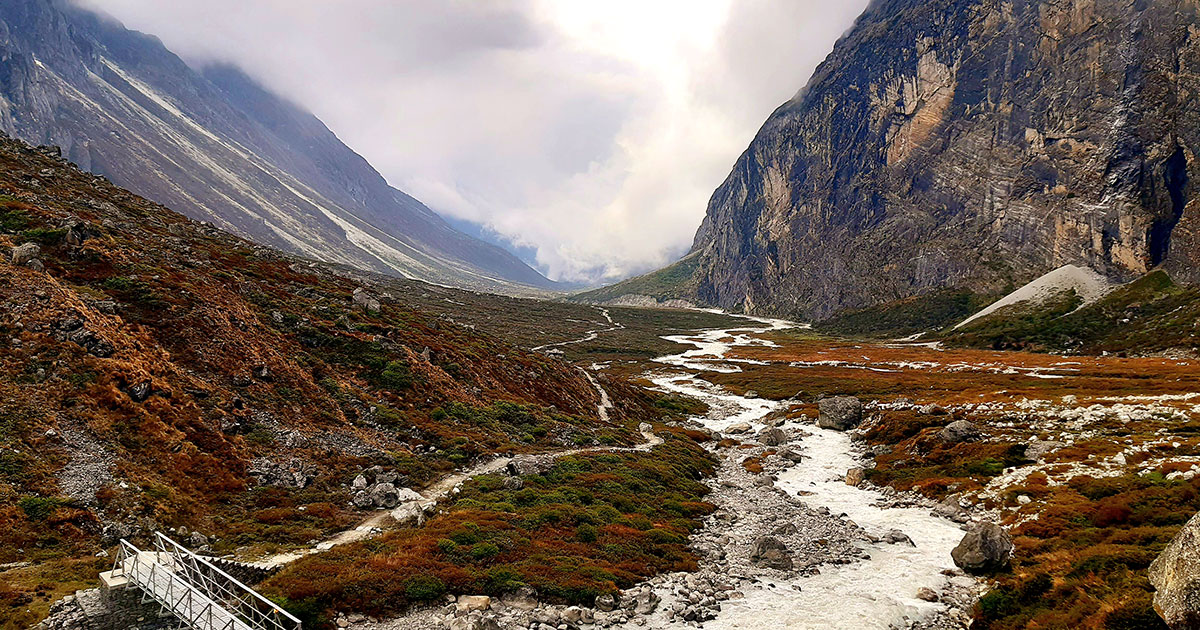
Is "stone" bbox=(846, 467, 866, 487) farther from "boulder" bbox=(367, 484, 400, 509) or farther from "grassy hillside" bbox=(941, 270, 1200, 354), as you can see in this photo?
"grassy hillside" bbox=(941, 270, 1200, 354)

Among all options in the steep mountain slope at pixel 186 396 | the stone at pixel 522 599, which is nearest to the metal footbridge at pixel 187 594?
the steep mountain slope at pixel 186 396

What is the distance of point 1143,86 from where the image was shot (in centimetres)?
17812

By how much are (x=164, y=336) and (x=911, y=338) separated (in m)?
223

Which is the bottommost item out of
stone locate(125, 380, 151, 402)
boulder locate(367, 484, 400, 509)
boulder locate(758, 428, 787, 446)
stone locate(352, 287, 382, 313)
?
boulder locate(367, 484, 400, 509)

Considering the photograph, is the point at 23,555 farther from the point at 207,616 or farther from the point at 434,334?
the point at 434,334

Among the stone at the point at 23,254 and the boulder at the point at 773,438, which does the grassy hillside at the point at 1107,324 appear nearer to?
the boulder at the point at 773,438

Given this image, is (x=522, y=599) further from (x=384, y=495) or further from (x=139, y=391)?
(x=139, y=391)

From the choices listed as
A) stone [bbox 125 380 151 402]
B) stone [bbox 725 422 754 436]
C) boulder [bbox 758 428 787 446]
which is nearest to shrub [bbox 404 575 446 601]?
stone [bbox 125 380 151 402]

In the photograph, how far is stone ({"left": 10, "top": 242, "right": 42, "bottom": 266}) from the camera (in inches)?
1166

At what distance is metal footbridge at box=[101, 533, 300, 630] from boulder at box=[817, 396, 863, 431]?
60.2 m

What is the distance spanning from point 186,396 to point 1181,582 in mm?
42094

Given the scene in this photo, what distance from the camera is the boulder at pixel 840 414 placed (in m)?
61.9

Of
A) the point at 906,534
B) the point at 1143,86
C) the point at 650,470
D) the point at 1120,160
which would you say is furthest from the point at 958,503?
the point at 1143,86

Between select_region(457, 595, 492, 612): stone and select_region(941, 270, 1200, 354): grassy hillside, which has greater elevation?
select_region(941, 270, 1200, 354): grassy hillside
